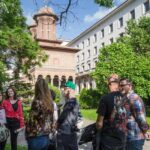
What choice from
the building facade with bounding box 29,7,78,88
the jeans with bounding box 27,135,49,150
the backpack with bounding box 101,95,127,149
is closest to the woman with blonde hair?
the jeans with bounding box 27,135,49,150

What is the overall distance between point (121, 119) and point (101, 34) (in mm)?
63048

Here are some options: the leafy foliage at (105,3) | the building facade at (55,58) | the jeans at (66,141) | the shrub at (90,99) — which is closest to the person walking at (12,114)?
the jeans at (66,141)

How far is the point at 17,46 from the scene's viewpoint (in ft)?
70.4

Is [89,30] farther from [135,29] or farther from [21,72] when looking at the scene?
[21,72]

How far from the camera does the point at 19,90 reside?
22438mm

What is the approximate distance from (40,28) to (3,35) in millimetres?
43575

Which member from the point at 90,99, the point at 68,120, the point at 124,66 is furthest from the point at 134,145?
the point at 90,99

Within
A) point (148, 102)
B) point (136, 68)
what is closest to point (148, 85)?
point (136, 68)

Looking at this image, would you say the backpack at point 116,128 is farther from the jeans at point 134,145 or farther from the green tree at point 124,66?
the green tree at point 124,66

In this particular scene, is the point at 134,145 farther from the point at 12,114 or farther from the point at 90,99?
the point at 90,99

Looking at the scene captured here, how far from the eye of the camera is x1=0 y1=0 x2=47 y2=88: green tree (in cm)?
2067

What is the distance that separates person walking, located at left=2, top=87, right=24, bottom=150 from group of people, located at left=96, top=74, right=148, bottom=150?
3514mm

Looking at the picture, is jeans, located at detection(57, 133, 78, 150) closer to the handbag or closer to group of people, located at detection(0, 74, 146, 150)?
group of people, located at detection(0, 74, 146, 150)

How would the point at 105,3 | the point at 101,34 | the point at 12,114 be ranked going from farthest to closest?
the point at 101,34 < the point at 12,114 < the point at 105,3
